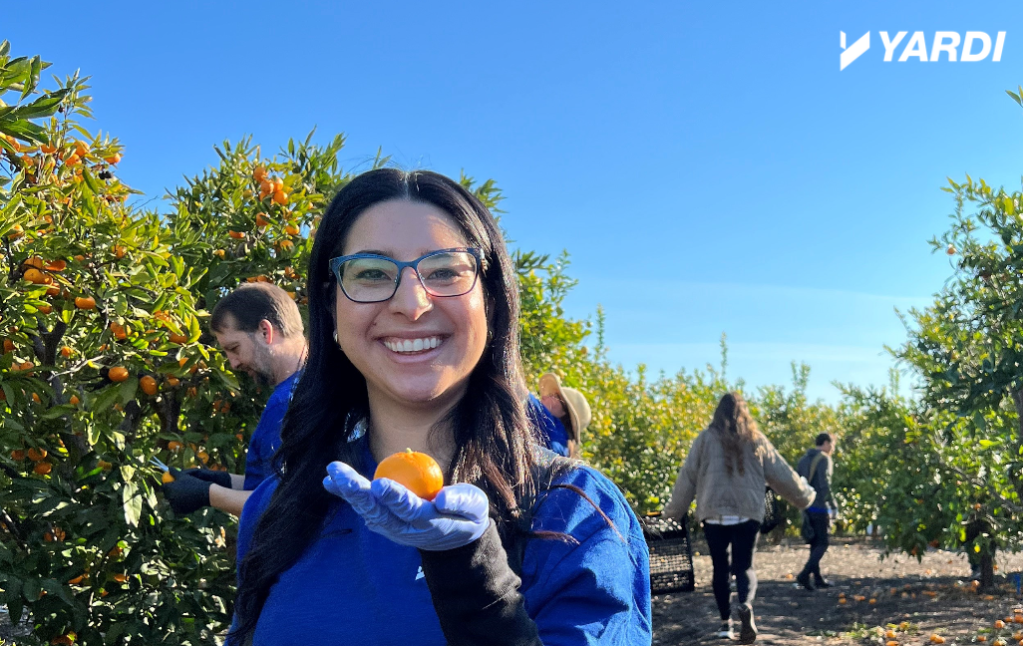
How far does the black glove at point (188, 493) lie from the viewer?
303cm

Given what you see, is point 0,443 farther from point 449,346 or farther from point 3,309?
point 449,346

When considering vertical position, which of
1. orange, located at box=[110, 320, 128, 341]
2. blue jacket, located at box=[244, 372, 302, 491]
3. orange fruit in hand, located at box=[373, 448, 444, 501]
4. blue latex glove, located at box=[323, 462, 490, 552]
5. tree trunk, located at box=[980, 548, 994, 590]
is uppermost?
orange, located at box=[110, 320, 128, 341]

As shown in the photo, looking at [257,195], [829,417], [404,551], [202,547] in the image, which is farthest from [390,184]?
[829,417]

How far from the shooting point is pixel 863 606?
7.48 m

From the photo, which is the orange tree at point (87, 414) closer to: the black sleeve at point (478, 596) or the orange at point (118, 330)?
the orange at point (118, 330)

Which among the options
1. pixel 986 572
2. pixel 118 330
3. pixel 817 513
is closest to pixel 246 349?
pixel 118 330

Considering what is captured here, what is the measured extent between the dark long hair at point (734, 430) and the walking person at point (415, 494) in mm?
4728

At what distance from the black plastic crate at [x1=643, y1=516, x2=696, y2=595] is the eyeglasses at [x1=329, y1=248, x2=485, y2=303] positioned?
16.1 ft

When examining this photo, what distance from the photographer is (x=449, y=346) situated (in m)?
1.25

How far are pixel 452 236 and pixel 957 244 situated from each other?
16.0 feet

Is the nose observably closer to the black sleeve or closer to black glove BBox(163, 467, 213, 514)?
the black sleeve

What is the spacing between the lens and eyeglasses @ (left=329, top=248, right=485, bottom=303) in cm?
124

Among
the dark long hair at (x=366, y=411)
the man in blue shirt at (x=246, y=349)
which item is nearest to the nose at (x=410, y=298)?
the dark long hair at (x=366, y=411)

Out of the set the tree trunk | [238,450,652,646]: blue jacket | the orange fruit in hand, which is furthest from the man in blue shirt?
the tree trunk
